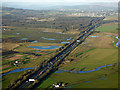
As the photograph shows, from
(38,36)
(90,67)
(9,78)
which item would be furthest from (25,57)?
(38,36)

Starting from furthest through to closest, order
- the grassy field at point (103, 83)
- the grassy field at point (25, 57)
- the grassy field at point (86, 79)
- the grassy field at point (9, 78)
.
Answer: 1. the grassy field at point (25, 57)
2. the grassy field at point (9, 78)
3. the grassy field at point (86, 79)
4. the grassy field at point (103, 83)

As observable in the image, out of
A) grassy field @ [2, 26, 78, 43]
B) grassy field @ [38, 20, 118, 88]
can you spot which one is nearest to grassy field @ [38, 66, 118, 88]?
grassy field @ [38, 20, 118, 88]

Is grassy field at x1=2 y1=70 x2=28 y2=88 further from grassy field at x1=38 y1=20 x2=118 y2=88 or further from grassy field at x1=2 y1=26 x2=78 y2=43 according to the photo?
grassy field at x1=2 y1=26 x2=78 y2=43

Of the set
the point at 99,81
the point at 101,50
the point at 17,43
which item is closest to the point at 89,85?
the point at 99,81

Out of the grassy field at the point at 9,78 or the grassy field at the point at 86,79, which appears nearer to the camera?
the grassy field at the point at 86,79

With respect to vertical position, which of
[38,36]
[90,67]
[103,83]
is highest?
[38,36]

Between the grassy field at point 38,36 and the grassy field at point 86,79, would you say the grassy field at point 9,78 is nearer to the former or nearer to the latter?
the grassy field at point 86,79

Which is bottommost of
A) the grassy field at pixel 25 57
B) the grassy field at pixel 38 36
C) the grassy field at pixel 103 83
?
the grassy field at pixel 103 83

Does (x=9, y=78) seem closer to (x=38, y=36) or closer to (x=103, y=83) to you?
(x=103, y=83)

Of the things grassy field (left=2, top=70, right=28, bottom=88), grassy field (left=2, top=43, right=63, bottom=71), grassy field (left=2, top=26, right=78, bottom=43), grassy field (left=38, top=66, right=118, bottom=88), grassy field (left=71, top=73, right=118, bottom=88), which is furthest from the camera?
grassy field (left=2, top=26, right=78, bottom=43)

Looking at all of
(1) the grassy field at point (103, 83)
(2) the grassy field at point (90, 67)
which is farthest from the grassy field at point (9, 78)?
(1) the grassy field at point (103, 83)

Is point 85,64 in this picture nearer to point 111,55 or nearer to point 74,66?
point 74,66
